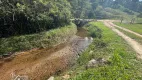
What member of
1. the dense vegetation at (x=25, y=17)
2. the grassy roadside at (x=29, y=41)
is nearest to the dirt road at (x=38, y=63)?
the grassy roadside at (x=29, y=41)

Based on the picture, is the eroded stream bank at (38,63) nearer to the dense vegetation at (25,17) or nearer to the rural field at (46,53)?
the rural field at (46,53)

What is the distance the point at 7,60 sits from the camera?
76.9ft

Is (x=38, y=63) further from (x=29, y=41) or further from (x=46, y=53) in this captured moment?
(x=29, y=41)

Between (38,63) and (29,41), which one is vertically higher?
(29,41)

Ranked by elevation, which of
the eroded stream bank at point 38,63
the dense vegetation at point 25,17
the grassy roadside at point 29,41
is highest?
the dense vegetation at point 25,17

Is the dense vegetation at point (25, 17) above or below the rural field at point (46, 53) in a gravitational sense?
above

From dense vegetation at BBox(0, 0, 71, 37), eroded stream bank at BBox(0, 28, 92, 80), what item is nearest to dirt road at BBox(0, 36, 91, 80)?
eroded stream bank at BBox(0, 28, 92, 80)

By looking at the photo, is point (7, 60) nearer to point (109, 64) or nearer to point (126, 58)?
point (109, 64)

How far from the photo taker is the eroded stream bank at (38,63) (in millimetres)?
20250

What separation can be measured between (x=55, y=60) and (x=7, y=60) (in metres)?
7.02

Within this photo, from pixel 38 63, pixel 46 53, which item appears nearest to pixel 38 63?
pixel 38 63

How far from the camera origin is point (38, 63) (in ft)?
78.4

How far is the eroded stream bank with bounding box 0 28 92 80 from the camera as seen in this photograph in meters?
20.2

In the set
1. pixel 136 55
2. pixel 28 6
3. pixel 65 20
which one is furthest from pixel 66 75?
pixel 65 20
